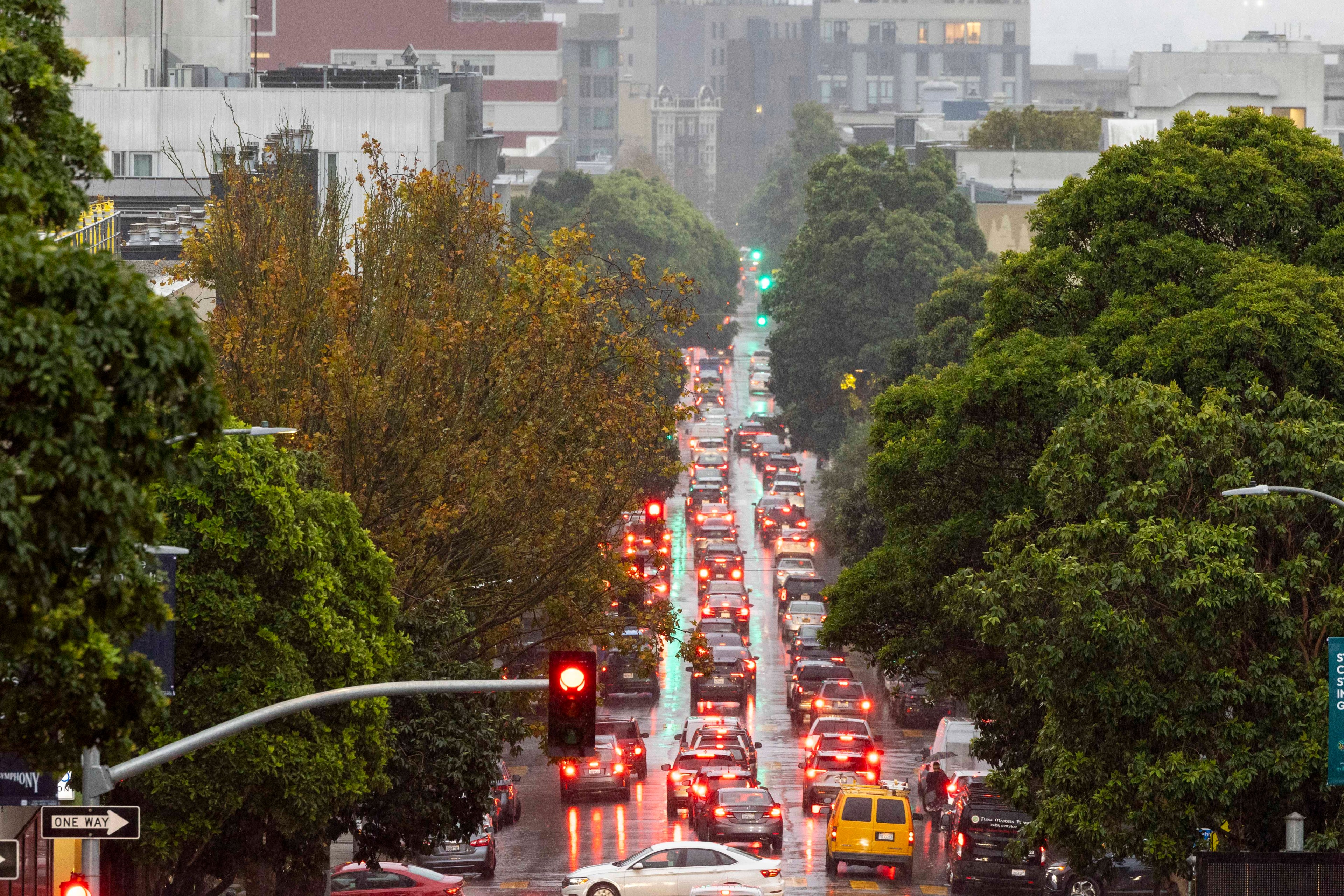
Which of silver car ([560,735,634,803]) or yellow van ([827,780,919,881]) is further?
silver car ([560,735,634,803])

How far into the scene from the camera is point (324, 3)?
179 meters

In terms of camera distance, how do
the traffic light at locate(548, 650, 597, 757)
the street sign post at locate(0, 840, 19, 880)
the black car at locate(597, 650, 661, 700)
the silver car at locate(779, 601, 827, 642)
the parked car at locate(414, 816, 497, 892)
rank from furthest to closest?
the silver car at locate(779, 601, 827, 642)
the black car at locate(597, 650, 661, 700)
the parked car at locate(414, 816, 497, 892)
the street sign post at locate(0, 840, 19, 880)
the traffic light at locate(548, 650, 597, 757)

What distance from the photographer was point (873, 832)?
129ft

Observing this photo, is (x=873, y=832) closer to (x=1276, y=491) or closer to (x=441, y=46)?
(x=1276, y=491)

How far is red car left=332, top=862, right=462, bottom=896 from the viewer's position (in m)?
34.8

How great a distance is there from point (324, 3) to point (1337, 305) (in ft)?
507

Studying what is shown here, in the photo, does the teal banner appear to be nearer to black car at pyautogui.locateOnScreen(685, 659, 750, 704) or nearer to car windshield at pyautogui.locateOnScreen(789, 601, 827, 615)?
black car at pyautogui.locateOnScreen(685, 659, 750, 704)

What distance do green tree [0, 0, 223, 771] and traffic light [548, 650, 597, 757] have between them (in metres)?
6.40

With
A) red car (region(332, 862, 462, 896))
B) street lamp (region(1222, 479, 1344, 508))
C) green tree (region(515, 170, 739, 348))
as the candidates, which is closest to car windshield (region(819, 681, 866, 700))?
red car (region(332, 862, 462, 896))

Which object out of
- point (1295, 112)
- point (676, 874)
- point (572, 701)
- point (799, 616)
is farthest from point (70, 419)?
point (1295, 112)

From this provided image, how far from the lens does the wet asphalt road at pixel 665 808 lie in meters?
39.3

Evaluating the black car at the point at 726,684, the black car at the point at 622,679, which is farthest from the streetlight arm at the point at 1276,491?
the black car at the point at 726,684

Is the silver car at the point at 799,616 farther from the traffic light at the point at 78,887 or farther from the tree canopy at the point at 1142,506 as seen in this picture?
the traffic light at the point at 78,887

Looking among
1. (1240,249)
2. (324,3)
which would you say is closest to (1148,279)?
(1240,249)
